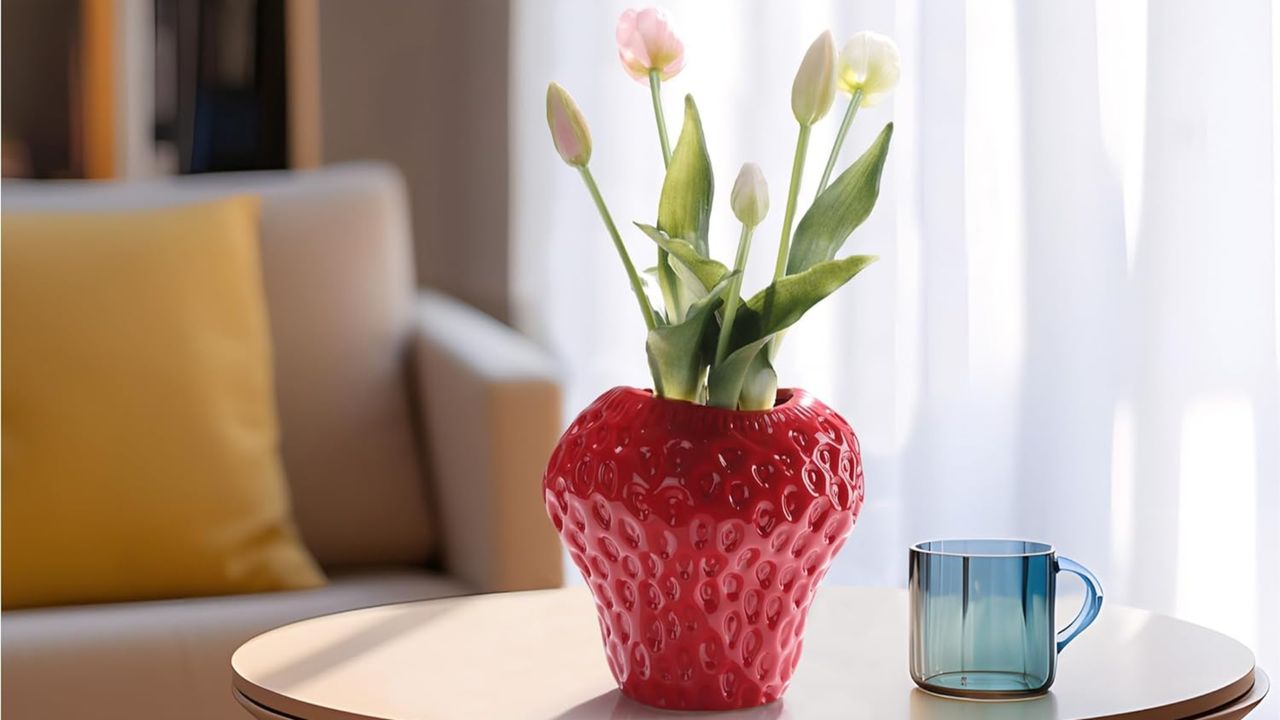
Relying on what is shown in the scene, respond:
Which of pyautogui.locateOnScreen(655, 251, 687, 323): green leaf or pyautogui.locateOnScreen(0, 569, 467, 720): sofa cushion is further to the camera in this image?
pyautogui.locateOnScreen(0, 569, 467, 720): sofa cushion

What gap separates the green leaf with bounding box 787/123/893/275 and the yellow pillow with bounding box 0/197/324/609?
95 cm

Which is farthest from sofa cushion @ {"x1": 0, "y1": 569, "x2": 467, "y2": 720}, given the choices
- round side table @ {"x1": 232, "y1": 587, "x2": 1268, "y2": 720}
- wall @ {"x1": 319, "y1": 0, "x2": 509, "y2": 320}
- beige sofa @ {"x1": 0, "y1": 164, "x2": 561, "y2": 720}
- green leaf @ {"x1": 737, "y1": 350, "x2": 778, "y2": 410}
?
wall @ {"x1": 319, "y1": 0, "x2": 509, "y2": 320}

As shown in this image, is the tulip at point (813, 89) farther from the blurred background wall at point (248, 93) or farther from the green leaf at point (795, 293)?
the blurred background wall at point (248, 93)

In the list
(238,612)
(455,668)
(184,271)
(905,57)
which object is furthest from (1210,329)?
(184,271)

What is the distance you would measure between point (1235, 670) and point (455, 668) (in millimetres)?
439

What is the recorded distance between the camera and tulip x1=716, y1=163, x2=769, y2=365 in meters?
0.72

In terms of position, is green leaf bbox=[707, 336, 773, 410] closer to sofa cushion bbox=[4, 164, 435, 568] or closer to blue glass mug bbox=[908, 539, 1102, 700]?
blue glass mug bbox=[908, 539, 1102, 700]

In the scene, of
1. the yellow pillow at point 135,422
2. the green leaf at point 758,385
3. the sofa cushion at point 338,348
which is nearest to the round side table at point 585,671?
the green leaf at point 758,385

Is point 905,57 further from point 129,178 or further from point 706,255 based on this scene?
point 129,178

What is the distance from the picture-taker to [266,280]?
1.80 metres

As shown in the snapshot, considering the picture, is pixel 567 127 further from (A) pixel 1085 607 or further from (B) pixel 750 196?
(A) pixel 1085 607

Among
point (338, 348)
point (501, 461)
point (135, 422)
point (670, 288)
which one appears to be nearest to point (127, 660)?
point (135, 422)

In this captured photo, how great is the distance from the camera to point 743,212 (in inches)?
28.9

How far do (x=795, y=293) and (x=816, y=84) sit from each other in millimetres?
109
